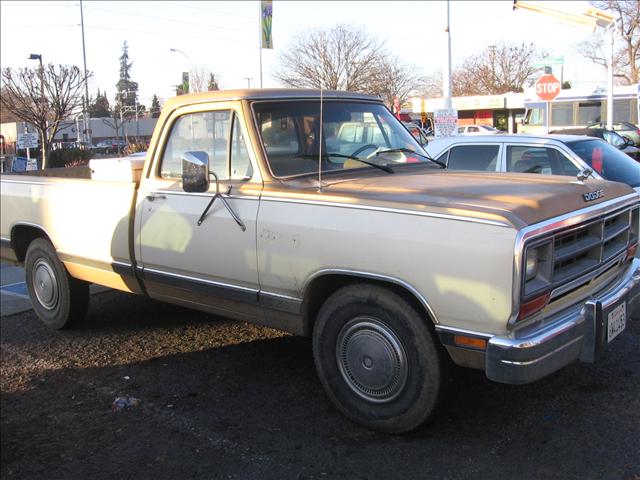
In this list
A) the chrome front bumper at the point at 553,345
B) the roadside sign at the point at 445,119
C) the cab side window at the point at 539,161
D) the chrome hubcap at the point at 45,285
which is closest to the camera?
the chrome front bumper at the point at 553,345

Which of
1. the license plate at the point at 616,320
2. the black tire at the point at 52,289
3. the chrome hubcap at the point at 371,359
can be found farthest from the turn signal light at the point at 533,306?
the black tire at the point at 52,289

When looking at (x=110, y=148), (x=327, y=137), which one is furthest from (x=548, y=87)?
(x=110, y=148)

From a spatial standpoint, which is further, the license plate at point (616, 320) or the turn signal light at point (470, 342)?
the license plate at point (616, 320)

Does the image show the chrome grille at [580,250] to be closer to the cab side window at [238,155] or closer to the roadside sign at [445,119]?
the cab side window at [238,155]

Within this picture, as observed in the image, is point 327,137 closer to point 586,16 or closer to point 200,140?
point 200,140

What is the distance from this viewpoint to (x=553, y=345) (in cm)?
314

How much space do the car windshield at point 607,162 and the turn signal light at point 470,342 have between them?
14.9ft

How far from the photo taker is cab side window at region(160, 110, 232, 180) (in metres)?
4.43

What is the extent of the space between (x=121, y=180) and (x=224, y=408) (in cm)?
214

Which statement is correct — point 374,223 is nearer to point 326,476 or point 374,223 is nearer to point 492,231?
point 492,231

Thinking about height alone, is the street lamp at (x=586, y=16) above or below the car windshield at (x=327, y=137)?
above

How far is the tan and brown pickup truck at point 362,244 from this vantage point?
3133 mm

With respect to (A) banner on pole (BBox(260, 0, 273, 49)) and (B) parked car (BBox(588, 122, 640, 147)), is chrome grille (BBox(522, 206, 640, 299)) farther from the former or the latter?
(B) parked car (BBox(588, 122, 640, 147))

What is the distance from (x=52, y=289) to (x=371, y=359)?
11.9 feet
